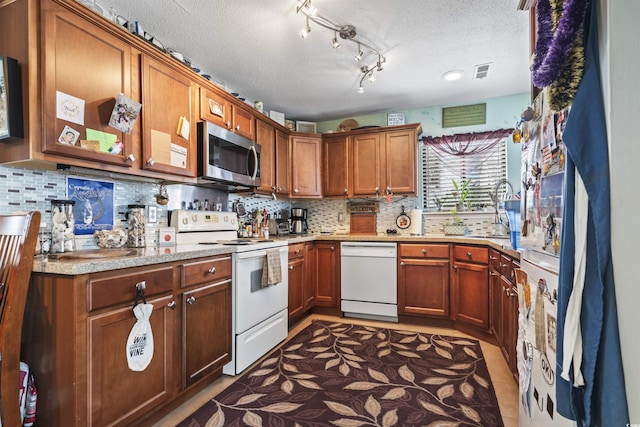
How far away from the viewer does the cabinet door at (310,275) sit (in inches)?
130

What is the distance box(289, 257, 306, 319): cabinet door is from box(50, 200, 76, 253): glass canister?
1719mm

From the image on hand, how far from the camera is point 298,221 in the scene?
408cm

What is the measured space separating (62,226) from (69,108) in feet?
2.04

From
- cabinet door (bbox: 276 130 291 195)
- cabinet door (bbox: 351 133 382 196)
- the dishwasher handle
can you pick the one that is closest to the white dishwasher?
the dishwasher handle

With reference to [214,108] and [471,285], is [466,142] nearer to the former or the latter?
[471,285]

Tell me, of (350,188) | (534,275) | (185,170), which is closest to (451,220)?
(350,188)

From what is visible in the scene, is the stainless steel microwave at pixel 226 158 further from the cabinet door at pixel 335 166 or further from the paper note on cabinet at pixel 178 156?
the cabinet door at pixel 335 166

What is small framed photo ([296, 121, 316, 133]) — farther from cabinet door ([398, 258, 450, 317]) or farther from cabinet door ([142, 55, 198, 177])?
cabinet door ([398, 258, 450, 317])

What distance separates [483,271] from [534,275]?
5.98ft

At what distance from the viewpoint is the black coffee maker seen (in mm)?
4070

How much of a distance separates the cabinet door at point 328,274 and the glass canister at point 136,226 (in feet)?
6.10

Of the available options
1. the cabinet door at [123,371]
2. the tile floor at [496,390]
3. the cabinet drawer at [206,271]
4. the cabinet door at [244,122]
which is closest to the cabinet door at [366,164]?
the cabinet door at [244,122]

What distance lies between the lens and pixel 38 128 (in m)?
1.45

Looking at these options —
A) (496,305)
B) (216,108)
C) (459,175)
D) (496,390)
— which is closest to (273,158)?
(216,108)
